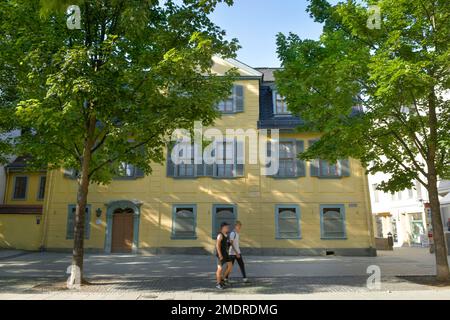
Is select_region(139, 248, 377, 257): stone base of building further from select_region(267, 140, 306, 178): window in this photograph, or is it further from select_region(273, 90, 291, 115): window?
select_region(273, 90, 291, 115): window

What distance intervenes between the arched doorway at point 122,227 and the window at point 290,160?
798 cm

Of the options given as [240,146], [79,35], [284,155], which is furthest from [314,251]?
[79,35]

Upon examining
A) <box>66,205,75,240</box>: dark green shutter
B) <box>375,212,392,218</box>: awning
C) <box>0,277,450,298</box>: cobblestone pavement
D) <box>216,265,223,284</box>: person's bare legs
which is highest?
<box>375,212,392,218</box>: awning

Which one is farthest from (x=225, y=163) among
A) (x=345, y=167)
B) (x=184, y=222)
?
(x=345, y=167)

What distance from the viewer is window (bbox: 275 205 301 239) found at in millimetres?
19438

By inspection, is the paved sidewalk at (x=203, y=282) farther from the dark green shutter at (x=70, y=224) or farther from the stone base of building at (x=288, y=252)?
the dark green shutter at (x=70, y=224)

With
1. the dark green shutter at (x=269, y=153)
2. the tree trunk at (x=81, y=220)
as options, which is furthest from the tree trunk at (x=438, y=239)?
the tree trunk at (x=81, y=220)

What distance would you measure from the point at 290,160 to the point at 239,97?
15.0 feet

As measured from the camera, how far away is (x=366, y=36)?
1116cm

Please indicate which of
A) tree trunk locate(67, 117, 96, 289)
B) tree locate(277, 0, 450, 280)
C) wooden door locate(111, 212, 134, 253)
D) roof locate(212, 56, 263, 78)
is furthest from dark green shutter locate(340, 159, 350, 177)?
tree trunk locate(67, 117, 96, 289)

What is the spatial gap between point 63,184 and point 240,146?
1031 cm

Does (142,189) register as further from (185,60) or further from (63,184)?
(185,60)

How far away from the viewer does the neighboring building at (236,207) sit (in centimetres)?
1938

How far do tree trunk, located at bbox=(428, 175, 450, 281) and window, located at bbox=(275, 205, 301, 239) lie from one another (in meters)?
9.04
